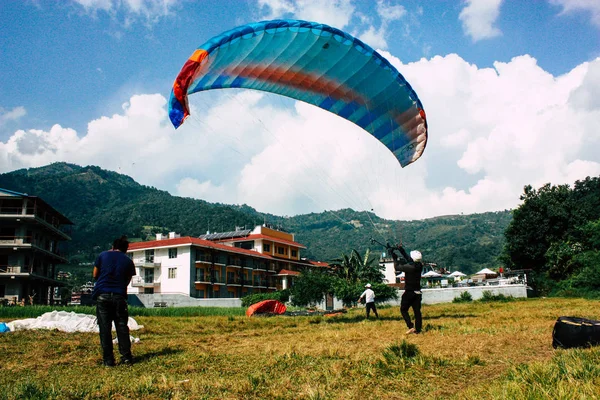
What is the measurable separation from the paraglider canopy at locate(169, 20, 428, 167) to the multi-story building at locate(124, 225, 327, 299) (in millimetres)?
44727

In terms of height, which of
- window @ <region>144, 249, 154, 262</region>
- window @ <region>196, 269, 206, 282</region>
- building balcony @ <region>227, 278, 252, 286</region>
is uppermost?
window @ <region>144, 249, 154, 262</region>

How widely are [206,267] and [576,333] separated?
55138mm

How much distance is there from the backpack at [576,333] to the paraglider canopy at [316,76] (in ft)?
25.3

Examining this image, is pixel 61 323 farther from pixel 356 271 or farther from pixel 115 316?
pixel 356 271

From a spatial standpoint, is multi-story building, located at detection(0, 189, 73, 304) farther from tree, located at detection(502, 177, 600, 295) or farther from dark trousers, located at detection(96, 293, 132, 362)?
tree, located at detection(502, 177, 600, 295)

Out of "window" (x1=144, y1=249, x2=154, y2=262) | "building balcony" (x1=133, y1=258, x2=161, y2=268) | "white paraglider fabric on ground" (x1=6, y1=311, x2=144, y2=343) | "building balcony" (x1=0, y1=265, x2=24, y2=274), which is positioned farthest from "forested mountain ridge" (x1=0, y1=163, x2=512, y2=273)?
"white paraglider fabric on ground" (x1=6, y1=311, x2=144, y2=343)

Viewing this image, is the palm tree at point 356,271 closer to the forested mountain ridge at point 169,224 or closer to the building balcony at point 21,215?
the building balcony at point 21,215

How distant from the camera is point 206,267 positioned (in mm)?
58562

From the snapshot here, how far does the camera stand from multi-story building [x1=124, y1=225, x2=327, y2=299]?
56.8 meters

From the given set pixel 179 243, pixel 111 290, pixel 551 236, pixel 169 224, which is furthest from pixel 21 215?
pixel 169 224

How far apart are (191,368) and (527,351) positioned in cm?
409

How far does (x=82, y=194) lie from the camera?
163625 mm

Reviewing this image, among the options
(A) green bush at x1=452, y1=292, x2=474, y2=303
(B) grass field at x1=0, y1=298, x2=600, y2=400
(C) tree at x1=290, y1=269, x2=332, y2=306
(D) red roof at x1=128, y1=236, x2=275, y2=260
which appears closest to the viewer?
(B) grass field at x1=0, y1=298, x2=600, y2=400

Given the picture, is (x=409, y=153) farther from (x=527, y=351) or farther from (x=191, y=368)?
(x=191, y=368)
